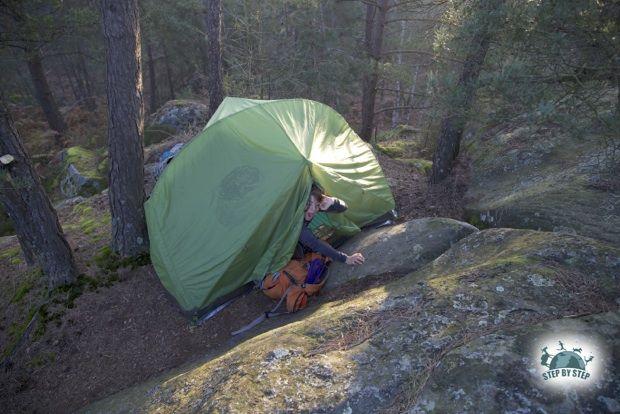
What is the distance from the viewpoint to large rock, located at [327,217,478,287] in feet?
15.1

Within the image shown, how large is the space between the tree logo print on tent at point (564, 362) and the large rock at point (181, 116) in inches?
459

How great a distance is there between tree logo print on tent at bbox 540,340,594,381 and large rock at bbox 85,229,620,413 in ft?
0.23

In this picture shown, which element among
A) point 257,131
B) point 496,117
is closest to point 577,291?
point 496,117

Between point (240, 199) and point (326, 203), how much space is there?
41.7 inches

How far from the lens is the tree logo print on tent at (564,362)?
7.23 ft

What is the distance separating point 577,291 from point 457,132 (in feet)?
16.9

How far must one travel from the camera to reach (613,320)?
2500 mm

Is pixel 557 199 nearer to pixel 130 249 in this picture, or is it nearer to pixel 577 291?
pixel 577 291

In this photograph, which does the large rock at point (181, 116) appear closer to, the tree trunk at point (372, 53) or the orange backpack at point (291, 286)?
the tree trunk at point (372, 53)

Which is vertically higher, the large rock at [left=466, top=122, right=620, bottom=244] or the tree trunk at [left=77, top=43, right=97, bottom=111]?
the large rock at [left=466, top=122, right=620, bottom=244]

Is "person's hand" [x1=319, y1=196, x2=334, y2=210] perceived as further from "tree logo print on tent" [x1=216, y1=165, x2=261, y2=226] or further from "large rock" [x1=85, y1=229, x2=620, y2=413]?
"large rock" [x1=85, y1=229, x2=620, y2=413]

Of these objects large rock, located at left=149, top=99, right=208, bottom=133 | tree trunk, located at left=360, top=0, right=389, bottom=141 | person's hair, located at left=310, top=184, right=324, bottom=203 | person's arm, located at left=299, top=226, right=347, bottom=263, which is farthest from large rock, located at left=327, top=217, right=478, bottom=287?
large rock, located at left=149, top=99, right=208, bottom=133

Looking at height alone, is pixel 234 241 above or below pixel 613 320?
below

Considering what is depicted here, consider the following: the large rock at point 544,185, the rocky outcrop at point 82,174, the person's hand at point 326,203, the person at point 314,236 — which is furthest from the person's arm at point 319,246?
→ the rocky outcrop at point 82,174
